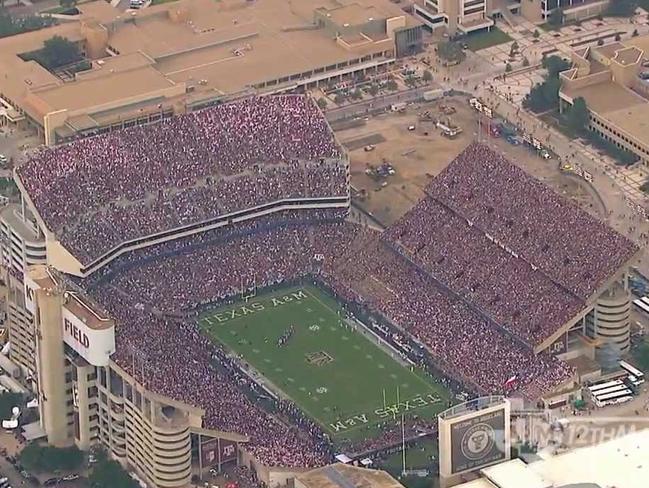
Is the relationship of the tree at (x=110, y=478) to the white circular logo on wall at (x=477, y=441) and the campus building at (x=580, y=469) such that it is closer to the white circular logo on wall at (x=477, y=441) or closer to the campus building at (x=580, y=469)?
the white circular logo on wall at (x=477, y=441)

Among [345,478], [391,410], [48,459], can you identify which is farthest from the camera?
[391,410]

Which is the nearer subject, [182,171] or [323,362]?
[323,362]

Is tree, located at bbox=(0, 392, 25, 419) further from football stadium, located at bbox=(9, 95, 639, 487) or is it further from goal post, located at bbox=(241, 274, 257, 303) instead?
goal post, located at bbox=(241, 274, 257, 303)

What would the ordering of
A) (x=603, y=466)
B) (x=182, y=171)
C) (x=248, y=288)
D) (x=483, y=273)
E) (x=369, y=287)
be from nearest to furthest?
(x=603, y=466), (x=483, y=273), (x=369, y=287), (x=248, y=288), (x=182, y=171)

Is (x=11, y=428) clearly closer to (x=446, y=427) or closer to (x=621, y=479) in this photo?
(x=446, y=427)

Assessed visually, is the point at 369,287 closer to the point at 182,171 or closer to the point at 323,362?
Result: the point at 323,362

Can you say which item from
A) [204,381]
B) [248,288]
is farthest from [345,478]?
[248,288]

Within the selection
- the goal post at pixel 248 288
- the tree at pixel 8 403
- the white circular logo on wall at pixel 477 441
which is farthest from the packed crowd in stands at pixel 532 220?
the tree at pixel 8 403

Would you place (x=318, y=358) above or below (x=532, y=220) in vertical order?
below
